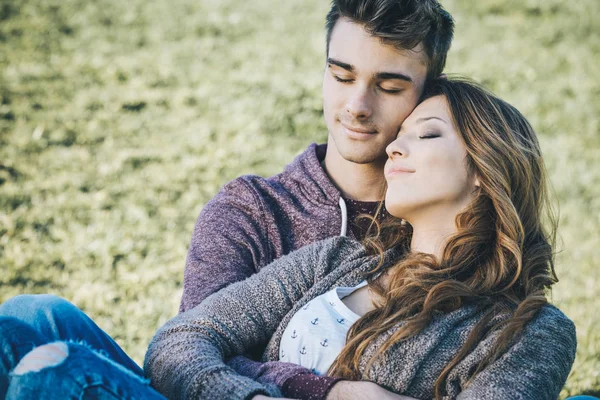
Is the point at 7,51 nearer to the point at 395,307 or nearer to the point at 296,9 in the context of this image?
the point at 296,9

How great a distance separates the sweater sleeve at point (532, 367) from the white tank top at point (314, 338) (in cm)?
49

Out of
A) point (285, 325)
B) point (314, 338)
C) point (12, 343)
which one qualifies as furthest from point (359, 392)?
point (12, 343)

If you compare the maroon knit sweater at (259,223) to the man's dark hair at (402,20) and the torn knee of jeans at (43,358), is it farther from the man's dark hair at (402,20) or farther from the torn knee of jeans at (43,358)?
the torn knee of jeans at (43,358)

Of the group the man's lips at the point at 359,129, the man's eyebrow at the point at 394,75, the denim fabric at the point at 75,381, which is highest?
the man's eyebrow at the point at 394,75

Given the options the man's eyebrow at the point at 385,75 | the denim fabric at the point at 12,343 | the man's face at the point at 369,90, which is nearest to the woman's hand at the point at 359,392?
the denim fabric at the point at 12,343

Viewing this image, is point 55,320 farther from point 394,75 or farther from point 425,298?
point 394,75

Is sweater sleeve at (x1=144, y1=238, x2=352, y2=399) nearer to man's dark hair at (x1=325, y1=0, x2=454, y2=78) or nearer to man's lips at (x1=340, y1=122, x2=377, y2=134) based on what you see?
man's lips at (x1=340, y1=122, x2=377, y2=134)

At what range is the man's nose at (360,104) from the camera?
3.05 meters

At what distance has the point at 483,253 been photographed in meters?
2.88

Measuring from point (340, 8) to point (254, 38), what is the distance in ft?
18.3

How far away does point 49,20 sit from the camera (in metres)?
8.27

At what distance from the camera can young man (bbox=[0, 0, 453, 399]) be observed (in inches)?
118

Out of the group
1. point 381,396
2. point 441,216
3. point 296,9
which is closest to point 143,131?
point 296,9

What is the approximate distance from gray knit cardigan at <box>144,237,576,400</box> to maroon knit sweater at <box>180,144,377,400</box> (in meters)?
0.22
